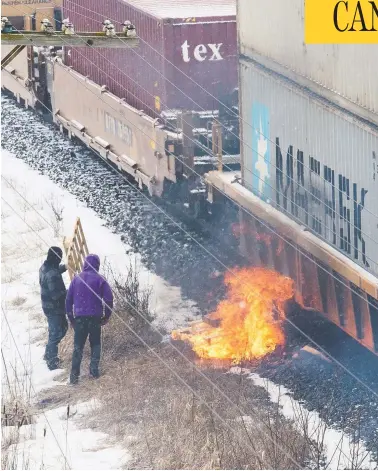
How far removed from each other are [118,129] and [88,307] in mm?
8876

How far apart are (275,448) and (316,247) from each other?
12.2 ft

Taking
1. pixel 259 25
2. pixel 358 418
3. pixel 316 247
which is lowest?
pixel 358 418

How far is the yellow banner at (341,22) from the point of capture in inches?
497

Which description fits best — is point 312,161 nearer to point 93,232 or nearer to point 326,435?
point 326,435

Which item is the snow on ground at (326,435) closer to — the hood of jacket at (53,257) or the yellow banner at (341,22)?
the hood of jacket at (53,257)

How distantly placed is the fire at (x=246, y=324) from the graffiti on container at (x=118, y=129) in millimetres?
5615

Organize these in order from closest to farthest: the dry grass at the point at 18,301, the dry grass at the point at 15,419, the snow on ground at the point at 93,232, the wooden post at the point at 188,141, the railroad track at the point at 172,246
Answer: the dry grass at the point at 15,419 < the railroad track at the point at 172,246 < the snow on ground at the point at 93,232 < the dry grass at the point at 18,301 < the wooden post at the point at 188,141

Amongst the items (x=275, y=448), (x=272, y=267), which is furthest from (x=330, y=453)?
(x=272, y=267)

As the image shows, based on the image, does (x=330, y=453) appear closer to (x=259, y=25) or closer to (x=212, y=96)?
(x=259, y=25)

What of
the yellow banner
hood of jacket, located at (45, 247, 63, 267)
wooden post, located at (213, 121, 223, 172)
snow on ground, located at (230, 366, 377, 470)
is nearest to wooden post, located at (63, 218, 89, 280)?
wooden post, located at (213, 121, 223, 172)

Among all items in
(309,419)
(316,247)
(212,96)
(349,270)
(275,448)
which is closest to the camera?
(275,448)

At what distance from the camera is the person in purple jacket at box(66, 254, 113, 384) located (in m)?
13.3

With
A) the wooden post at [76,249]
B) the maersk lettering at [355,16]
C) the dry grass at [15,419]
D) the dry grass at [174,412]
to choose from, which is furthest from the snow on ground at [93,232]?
the maersk lettering at [355,16]

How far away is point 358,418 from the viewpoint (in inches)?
484
